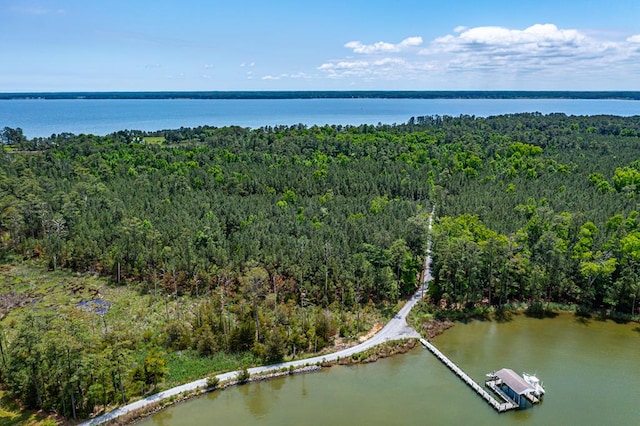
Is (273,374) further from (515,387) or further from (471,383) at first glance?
(515,387)

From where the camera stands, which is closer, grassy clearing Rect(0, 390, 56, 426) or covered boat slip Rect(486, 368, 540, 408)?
grassy clearing Rect(0, 390, 56, 426)

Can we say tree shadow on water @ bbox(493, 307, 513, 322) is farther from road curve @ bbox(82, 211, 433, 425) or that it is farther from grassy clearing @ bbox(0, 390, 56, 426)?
grassy clearing @ bbox(0, 390, 56, 426)

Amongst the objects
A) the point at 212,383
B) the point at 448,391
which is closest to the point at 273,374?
→ the point at 212,383

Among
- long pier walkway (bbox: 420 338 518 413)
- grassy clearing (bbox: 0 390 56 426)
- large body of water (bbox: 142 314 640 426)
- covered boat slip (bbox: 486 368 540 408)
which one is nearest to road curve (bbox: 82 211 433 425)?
large body of water (bbox: 142 314 640 426)

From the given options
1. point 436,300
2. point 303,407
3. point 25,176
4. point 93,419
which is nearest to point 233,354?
point 303,407

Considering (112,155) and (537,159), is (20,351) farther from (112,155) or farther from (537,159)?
(537,159)
